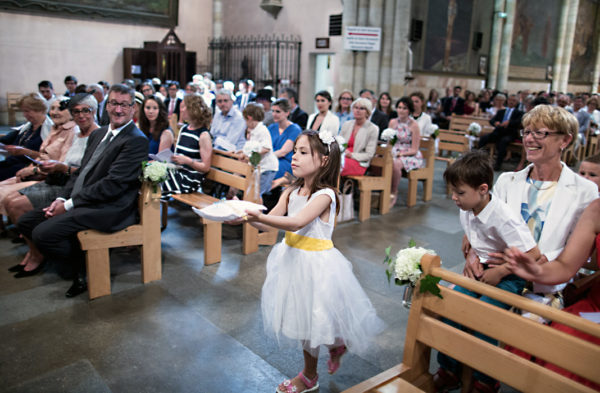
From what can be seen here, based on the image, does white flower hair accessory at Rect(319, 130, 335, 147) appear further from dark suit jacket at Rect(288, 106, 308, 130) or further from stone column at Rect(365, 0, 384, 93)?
stone column at Rect(365, 0, 384, 93)

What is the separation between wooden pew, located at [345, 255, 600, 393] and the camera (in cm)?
163

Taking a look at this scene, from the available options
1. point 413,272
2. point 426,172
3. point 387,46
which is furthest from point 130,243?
point 387,46

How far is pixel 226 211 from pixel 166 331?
1599mm

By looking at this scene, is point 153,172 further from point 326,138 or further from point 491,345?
point 491,345

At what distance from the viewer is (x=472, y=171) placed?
221 centimetres

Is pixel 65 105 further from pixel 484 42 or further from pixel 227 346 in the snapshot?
pixel 484 42

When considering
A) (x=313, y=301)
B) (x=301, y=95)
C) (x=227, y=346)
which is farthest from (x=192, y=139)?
(x=301, y=95)

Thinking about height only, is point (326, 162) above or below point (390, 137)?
above

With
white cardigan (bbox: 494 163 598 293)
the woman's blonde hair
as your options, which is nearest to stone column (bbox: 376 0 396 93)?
the woman's blonde hair

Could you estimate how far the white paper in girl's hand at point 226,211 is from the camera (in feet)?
6.92

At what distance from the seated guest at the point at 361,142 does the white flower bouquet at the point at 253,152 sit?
66.3 inches

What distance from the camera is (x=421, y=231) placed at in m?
5.89

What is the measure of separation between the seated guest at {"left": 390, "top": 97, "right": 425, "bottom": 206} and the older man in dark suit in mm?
4080

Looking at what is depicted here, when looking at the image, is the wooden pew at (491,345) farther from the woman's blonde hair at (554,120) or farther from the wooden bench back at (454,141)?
the wooden bench back at (454,141)
